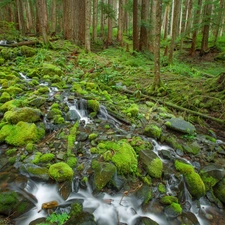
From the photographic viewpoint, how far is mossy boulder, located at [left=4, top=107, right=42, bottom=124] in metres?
5.13

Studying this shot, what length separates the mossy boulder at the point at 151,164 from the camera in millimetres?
4234

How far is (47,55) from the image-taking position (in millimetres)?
10930

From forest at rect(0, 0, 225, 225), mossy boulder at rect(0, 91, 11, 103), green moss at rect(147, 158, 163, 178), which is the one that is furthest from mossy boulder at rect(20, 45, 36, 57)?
green moss at rect(147, 158, 163, 178)

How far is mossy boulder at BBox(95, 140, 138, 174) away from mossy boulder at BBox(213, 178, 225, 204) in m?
1.84

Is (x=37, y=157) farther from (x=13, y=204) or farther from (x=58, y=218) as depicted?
(x=58, y=218)

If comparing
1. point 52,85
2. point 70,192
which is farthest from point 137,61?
point 70,192

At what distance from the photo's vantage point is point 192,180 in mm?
4207

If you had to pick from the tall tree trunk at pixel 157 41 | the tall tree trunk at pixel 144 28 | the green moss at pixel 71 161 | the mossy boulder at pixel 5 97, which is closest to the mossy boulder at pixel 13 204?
the green moss at pixel 71 161

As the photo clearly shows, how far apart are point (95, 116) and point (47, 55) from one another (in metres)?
6.55

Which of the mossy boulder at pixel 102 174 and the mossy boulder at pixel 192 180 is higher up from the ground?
the mossy boulder at pixel 102 174

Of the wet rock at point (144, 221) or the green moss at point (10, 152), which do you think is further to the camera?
the green moss at point (10, 152)

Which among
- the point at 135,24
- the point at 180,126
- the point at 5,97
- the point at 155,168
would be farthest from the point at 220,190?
the point at 135,24

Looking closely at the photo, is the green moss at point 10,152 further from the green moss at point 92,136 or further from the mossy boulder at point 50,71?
the mossy boulder at point 50,71

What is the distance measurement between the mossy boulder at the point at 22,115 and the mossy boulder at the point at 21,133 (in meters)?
→ 0.18
